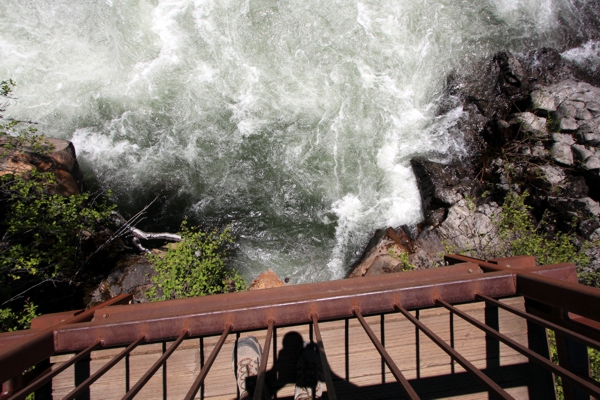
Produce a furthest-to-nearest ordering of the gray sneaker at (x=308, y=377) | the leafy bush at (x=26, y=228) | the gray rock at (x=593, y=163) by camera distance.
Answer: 1. the gray rock at (x=593, y=163)
2. the leafy bush at (x=26, y=228)
3. the gray sneaker at (x=308, y=377)

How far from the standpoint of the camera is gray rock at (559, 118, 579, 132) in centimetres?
689

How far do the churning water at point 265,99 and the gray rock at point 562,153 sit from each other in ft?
5.67

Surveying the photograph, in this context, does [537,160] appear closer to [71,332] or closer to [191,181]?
[191,181]

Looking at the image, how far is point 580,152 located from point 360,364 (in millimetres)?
6865

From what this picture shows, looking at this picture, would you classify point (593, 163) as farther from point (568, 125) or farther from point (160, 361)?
point (160, 361)

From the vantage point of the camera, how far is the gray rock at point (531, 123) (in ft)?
23.0

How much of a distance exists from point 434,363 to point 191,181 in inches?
236

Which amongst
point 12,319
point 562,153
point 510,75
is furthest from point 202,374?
point 510,75

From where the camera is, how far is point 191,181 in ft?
24.1

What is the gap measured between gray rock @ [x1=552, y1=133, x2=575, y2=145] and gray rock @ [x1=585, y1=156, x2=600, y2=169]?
18.2 inches

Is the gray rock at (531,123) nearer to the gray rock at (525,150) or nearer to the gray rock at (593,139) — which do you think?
the gray rock at (525,150)

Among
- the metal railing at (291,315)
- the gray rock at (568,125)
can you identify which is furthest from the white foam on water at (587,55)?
the metal railing at (291,315)

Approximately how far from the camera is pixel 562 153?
268 inches

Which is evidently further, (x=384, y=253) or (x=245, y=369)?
(x=384, y=253)
